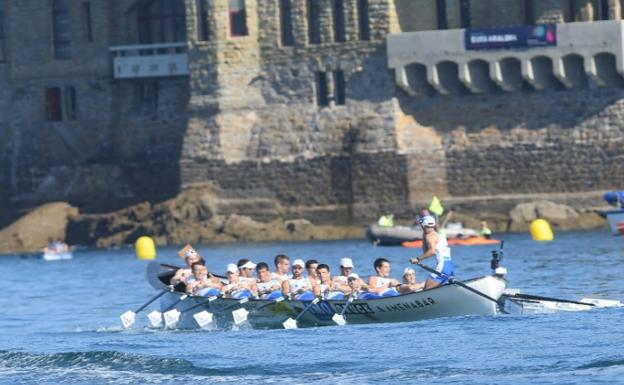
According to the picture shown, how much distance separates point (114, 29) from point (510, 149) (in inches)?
535

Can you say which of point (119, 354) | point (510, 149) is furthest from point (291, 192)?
point (119, 354)

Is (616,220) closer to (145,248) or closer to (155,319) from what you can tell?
(145,248)

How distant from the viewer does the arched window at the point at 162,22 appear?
74.8 metres

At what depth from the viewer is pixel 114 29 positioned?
75.0 metres

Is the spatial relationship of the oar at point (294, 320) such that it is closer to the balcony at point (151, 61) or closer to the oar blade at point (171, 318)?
the oar blade at point (171, 318)

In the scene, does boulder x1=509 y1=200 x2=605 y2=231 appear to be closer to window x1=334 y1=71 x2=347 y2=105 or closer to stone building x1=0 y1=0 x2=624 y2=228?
stone building x1=0 y1=0 x2=624 y2=228

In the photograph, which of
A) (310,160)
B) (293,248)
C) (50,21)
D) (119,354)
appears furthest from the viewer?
(50,21)

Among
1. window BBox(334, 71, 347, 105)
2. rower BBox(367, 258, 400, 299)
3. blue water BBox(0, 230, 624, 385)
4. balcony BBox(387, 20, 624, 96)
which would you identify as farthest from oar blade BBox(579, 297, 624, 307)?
window BBox(334, 71, 347, 105)

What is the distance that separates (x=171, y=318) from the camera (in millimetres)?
44562

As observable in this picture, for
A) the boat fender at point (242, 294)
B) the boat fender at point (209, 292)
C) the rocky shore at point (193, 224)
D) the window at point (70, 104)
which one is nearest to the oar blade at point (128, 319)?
the boat fender at point (209, 292)

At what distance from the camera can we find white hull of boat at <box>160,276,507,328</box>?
4106cm

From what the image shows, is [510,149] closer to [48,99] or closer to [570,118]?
[570,118]

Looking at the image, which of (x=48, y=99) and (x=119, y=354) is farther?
(x=48, y=99)

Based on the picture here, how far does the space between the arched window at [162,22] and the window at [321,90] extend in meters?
6.17
